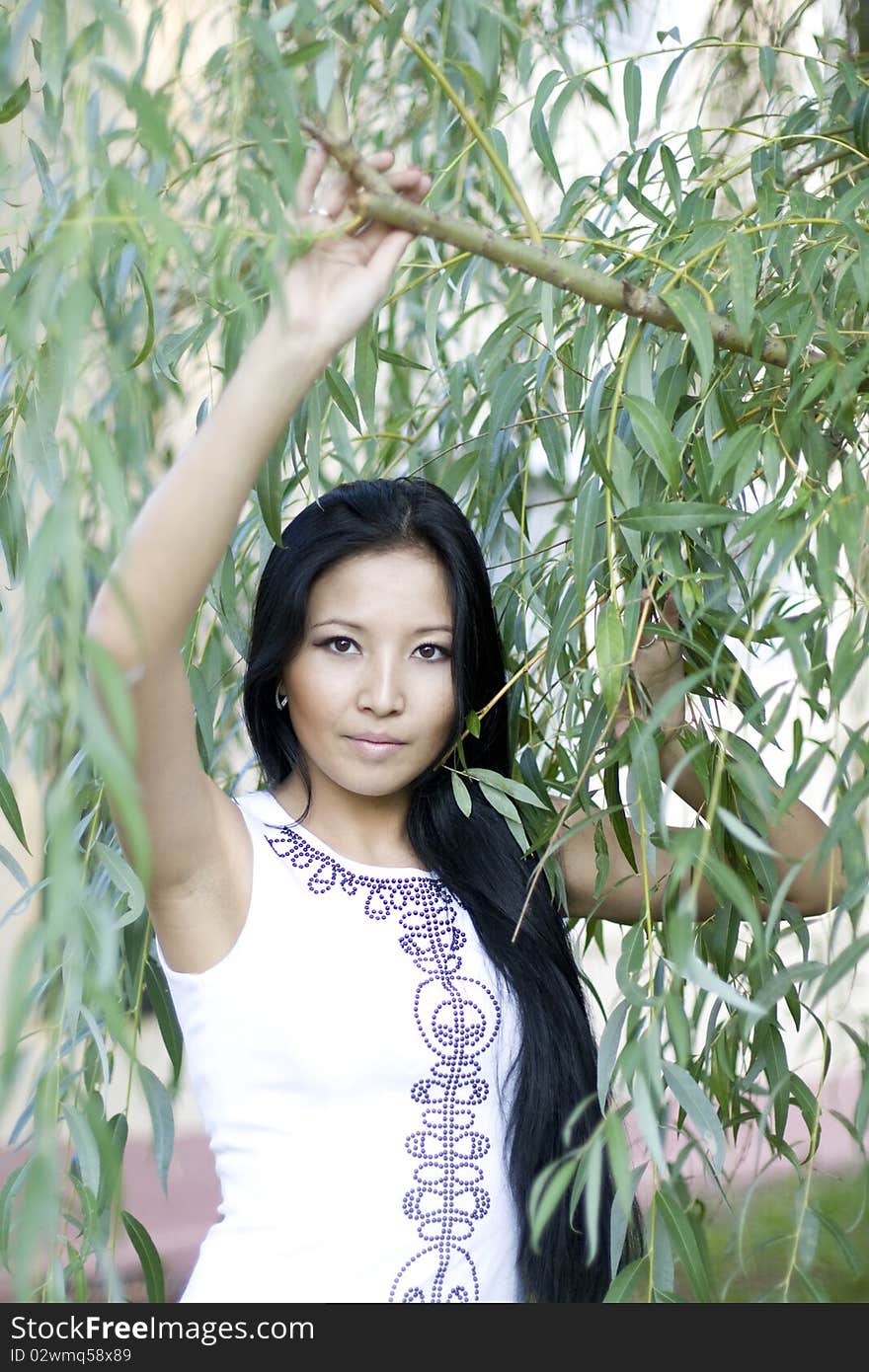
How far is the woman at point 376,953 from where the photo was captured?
3.13 feet

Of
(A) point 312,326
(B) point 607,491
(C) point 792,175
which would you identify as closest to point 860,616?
(B) point 607,491

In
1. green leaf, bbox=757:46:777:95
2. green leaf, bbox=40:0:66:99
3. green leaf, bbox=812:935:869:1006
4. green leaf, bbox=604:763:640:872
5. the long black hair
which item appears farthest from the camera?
green leaf, bbox=757:46:777:95

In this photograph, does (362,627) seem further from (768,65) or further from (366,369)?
(768,65)

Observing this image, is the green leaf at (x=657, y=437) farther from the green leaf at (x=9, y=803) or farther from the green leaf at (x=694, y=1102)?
the green leaf at (x=9, y=803)

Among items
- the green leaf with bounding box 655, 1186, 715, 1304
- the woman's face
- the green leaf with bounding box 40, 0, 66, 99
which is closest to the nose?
the woman's face

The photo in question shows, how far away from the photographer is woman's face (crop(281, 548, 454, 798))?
98cm

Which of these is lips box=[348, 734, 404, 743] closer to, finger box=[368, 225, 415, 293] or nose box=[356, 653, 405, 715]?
nose box=[356, 653, 405, 715]

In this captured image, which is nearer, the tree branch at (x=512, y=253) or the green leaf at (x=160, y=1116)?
the tree branch at (x=512, y=253)

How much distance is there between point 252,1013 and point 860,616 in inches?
18.2

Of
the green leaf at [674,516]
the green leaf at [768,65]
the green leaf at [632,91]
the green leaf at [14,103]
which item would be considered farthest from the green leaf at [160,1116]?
the green leaf at [768,65]

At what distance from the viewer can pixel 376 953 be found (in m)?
1.01

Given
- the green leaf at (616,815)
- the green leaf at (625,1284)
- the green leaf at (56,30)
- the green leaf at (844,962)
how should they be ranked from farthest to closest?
the green leaf at (616,815) < the green leaf at (625,1284) < the green leaf at (844,962) < the green leaf at (56,30)
